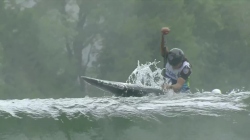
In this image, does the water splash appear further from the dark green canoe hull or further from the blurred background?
the blurred background

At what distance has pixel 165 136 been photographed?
468 cm

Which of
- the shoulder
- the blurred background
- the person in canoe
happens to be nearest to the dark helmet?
the person in canoe

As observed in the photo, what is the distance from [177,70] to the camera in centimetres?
870

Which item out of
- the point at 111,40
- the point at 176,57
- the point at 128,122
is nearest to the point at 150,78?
the point at 176,57

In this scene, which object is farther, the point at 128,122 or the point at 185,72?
the point at 185,72

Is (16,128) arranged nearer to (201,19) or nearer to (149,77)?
(149,77)

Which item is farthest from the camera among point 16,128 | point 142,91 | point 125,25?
point 125,25

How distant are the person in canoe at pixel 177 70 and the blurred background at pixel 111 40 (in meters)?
12.4

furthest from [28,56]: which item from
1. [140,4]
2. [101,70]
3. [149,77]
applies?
[149,77]

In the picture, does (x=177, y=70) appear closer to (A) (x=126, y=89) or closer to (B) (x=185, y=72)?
(B) (x=185, y=72)

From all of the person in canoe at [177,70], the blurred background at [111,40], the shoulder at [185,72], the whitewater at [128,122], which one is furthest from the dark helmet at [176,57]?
the blurred background at [111,40]

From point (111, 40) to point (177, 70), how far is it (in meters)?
16.6

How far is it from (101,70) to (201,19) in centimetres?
508

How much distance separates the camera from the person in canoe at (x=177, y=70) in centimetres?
837
